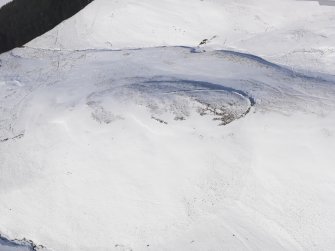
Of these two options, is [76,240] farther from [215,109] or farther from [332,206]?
[332,206]

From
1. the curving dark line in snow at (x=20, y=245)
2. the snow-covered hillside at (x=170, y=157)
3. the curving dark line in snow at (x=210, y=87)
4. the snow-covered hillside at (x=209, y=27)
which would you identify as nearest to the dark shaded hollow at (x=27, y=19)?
the snow-covered hillside at (x=209, y=27)

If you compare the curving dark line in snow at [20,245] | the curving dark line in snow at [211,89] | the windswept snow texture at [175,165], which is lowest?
the curving dark line in snow at [20,245]

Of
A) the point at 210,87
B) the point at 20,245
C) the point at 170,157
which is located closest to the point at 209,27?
the point at 210,87

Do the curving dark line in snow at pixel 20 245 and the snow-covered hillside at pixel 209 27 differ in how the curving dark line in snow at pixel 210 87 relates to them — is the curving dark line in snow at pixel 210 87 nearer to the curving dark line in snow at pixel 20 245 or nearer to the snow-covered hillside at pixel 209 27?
the snow-covered hillside at pixel 209 27

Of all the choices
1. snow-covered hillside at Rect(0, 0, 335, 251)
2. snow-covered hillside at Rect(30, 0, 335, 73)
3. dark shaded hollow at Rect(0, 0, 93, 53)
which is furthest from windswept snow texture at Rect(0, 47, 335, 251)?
dark shaded hollow at Rect(0, 0, 93, 53)

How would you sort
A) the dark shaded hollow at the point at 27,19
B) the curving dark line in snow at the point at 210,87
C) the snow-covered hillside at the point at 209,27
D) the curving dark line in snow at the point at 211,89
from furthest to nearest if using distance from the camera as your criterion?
the dark shaded hollow at the point at 27,19, the snow-covered hillside at the point at 209,27, the curving dark line in snow at the point at 210,87, the curving dark line in snow at the point at 211,89

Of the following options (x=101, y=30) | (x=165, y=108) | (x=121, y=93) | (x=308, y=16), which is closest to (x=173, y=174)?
(x=165, y=108)
